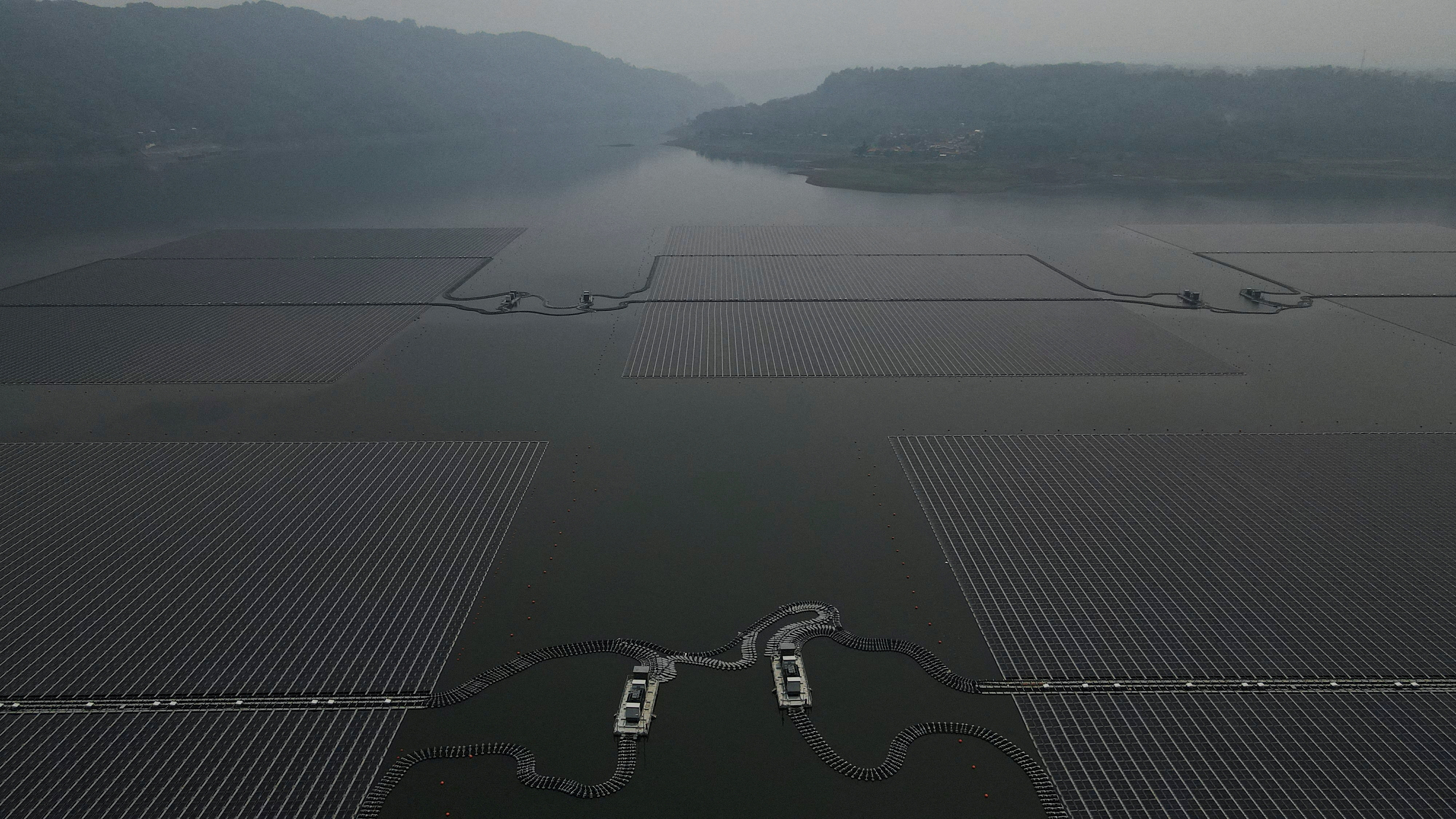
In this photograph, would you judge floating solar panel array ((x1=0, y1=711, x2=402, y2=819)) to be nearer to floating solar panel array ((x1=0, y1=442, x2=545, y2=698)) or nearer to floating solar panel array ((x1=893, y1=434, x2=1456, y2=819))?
floating solar panel array ((x1=0, y1=442, x2=545, y2=698))

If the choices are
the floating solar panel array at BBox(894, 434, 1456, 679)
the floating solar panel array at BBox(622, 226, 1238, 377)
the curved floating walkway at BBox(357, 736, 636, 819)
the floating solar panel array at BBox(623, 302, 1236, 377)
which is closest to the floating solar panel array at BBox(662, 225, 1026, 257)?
the floating solar panel array at BBox(622, 226, 1238, 377)

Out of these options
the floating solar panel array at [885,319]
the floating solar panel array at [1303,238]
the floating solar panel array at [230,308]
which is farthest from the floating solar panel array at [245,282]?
the floating solar panel array at [1303,238]

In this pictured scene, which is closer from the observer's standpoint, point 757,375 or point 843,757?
point 843,757

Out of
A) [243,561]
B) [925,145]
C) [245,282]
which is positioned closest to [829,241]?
[245,282]

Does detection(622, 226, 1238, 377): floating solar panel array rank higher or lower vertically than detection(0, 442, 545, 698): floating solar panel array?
higher

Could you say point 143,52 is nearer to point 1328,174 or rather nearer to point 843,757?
point 843,757

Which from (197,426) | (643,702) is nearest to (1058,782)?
(643,702)

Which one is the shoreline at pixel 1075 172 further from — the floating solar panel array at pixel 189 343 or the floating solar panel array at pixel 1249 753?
the floating solar panel array at pixel 1249 753
